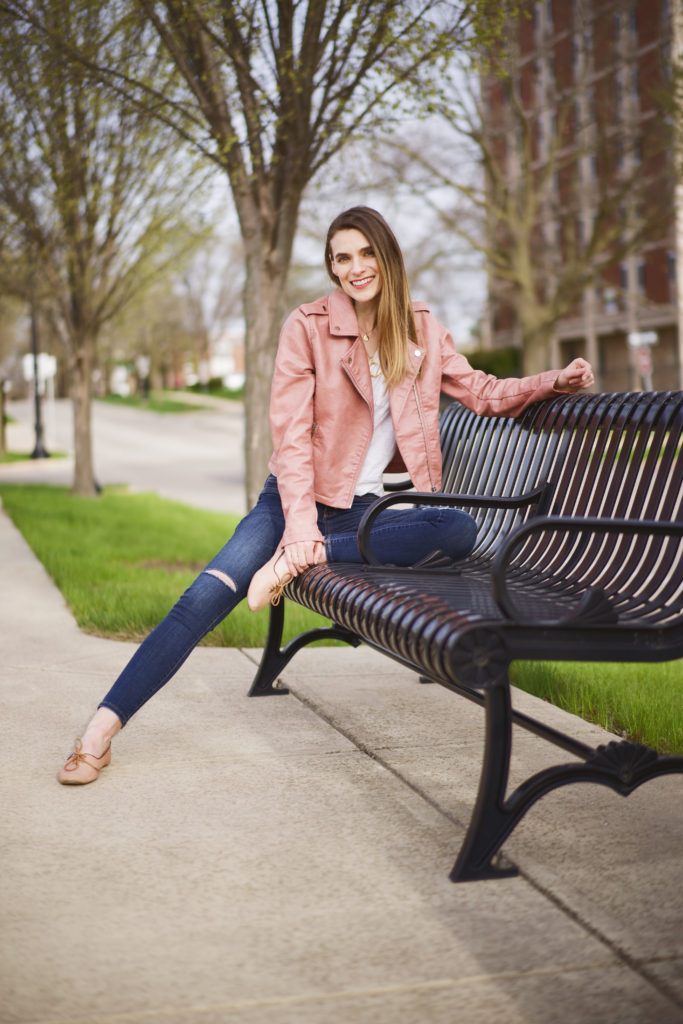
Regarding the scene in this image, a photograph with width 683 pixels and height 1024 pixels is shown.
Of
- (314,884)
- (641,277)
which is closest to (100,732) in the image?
(314,884)

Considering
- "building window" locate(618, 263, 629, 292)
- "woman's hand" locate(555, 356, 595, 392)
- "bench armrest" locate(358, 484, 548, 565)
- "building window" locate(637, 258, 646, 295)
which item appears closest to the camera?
"bench armrest" locate(358, 484, 548, 565)

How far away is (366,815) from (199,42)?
6.08 meters

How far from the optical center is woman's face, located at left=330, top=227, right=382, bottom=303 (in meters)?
3.81

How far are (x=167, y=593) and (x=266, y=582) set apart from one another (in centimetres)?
332

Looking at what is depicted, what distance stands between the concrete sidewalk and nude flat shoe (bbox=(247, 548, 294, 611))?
1.62 feet

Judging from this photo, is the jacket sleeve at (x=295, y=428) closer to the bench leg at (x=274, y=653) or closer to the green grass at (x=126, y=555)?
the bench leg at (x=274, y=653)

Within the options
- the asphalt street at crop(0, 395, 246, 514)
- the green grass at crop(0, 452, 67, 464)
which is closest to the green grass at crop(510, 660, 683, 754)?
the asphalt street at crop(0, 395, 246, 514)

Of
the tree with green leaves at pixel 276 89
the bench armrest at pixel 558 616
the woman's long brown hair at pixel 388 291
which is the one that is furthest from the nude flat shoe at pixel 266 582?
the tree with green leaves at pixel 276 89

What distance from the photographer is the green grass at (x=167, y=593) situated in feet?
13.8

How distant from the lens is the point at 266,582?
361 centimetres

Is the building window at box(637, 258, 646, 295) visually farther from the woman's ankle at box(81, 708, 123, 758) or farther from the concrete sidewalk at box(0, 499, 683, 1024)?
the woman's ankle at box(81, 708, 123, 758)

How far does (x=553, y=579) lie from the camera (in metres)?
3.62

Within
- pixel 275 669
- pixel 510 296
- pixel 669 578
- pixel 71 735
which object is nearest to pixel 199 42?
pixel 275 669

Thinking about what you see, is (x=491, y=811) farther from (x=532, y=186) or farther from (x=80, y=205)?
(x=532, y=186)
